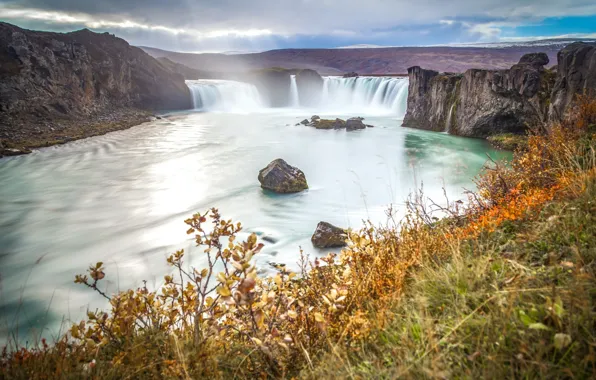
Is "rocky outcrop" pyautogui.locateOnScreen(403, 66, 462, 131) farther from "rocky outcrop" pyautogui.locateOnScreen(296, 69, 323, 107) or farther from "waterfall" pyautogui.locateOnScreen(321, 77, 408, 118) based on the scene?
"rocky outcrop" pyautogui.locateOnScreen(296, 69, 323, 107)

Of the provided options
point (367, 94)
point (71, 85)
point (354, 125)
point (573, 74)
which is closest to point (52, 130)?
point (71, 85)

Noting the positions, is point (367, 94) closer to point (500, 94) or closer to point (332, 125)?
point (332, 125)

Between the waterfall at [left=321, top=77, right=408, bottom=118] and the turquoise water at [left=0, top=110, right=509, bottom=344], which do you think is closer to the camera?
the turquoise water at [left=0, top=110, right=509, bottom=344]

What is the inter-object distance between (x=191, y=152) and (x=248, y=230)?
12718 millimetres

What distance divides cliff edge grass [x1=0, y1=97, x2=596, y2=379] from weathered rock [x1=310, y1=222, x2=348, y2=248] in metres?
3.54

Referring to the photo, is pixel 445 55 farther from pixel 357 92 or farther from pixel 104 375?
pixel 104 375

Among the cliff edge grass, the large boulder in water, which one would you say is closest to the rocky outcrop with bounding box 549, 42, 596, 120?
the large boulder in water

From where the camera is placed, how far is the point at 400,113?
3606 cm

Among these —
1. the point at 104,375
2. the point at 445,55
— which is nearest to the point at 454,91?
the point at 104,375

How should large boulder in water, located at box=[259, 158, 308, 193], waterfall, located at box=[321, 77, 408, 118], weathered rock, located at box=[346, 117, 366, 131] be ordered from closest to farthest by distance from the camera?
large boulder in water, located at box=[259, 158, 308, 193] → weathered rock, located at box=[346, 117, 366, 131] → waterfall, located at box=[321, 77, 408, 118]

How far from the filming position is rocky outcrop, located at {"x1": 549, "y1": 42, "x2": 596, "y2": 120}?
44.4 ft

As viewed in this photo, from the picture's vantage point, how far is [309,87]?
53875 millimetres

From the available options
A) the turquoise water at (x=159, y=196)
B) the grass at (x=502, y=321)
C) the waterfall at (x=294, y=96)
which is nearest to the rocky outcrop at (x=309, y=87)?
the waterfall at (x=294, y=96)

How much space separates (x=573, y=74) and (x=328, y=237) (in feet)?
46.8
